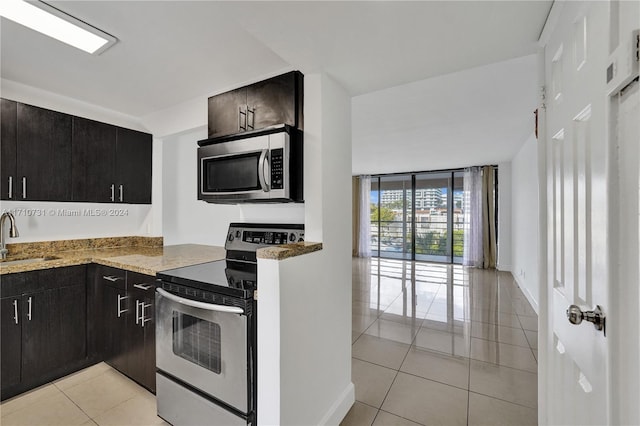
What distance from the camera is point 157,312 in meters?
1.75

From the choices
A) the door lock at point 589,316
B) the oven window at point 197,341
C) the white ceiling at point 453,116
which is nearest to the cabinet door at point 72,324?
the oven window at point 197,341

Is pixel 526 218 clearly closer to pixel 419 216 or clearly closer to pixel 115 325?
pixel 419 216

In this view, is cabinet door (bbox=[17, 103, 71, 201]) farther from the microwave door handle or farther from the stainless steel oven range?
the microwave door handle

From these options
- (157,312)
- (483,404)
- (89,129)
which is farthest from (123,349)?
(483,404)

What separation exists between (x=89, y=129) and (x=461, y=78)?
10.9 ft

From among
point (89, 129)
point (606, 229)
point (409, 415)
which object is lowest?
point (409, 415)

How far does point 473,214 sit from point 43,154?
23.8 ft

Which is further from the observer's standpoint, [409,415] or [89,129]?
[89,129]

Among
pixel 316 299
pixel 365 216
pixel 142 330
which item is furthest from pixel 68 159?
pixel 365 216

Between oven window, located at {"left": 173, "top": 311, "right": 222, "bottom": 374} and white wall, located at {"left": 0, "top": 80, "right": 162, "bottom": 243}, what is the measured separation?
1.77m

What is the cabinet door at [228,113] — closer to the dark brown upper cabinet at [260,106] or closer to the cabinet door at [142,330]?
the dark brown upper cabinet at [260,106]

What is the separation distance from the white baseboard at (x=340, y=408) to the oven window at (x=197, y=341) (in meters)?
0.70

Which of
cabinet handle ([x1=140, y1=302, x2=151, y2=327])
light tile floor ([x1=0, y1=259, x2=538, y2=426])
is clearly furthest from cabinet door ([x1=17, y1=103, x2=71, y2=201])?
light tile floor ([x1=0, y1=259, x2=538, y2=426])

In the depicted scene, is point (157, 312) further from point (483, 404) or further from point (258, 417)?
point (483, 404)
